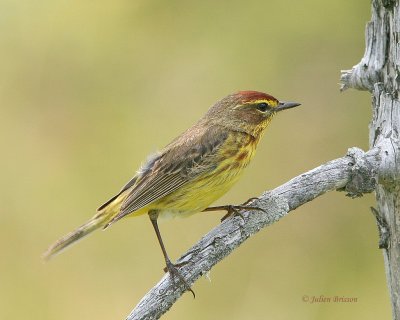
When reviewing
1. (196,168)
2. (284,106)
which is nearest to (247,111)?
(284,106)

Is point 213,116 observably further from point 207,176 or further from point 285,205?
point 285,205

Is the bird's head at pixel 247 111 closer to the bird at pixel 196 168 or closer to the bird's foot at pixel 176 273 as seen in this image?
the bird at pixel 196 168

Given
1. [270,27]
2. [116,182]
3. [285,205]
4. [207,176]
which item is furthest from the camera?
[270,27]

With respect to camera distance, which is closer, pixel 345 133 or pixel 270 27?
pixel 345 133

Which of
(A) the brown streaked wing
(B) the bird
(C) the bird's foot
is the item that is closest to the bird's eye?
(B) the bird

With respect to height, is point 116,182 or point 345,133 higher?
point 116,182

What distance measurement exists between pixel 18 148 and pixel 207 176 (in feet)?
8.30

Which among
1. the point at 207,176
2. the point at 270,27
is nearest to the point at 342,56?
the point at 270,27

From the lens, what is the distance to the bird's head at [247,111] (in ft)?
16.8

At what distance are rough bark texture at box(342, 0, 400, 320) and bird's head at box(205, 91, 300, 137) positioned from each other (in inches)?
41.9

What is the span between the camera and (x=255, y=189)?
20.9ft

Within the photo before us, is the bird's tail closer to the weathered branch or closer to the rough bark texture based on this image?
the weathered branch

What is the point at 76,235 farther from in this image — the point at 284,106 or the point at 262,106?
the point at 284,106

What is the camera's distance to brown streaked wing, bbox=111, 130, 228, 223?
15.6 ft
